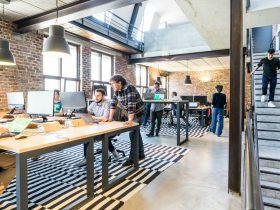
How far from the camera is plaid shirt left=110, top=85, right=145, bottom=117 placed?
9.82ft

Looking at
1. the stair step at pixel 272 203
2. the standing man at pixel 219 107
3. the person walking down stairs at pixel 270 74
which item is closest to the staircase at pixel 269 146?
the stair step at pixel 272 203

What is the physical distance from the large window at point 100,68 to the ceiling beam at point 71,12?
2.69 meters

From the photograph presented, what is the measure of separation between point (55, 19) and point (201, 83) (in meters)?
9.37

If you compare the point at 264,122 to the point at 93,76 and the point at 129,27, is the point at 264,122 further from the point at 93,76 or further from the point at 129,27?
the point at 129,27

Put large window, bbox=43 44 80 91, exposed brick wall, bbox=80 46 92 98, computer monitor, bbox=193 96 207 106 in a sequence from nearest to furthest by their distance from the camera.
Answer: large window, bbox=43 44 80 91 < exposed brick wall, bbox=80 46 92 98 < computer monitor, bbox=193 96 207 106

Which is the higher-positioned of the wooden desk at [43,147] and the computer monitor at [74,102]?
the computer monitor at [74,102]

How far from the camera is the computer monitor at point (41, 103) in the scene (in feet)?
8.86

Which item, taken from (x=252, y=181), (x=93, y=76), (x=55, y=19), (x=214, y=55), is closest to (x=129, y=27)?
(x=93, y=76)

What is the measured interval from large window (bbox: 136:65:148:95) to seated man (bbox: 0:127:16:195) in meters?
7.99

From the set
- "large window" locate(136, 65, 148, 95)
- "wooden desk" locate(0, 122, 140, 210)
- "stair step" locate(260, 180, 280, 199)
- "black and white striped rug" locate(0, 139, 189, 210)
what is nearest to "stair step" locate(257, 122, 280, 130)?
"stair step" locate(260, 180, 280, 199)

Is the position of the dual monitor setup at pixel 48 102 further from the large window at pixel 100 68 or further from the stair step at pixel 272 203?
the large window at pixel 100 68

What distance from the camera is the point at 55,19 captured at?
13.6 ft

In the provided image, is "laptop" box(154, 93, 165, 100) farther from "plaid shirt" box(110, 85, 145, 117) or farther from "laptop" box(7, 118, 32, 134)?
"laptop" box(7, 118, 32, 134)

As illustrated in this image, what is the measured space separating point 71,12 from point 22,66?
2001mm
